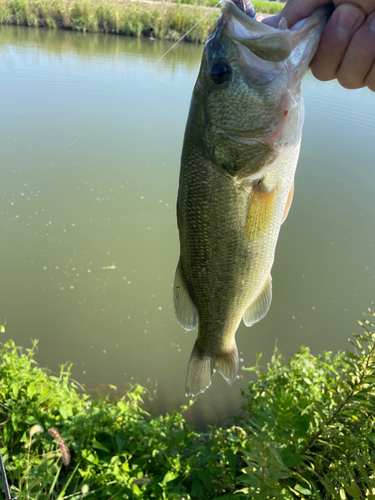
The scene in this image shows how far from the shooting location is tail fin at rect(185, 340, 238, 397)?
1540mm

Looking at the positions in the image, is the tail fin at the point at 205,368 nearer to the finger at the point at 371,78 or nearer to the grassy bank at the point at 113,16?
the finger at the point at 371,78

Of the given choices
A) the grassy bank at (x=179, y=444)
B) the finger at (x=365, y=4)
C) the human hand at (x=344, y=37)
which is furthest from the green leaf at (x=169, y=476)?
the finger at (x=365, y=4)

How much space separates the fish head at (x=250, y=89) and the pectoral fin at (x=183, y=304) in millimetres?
486

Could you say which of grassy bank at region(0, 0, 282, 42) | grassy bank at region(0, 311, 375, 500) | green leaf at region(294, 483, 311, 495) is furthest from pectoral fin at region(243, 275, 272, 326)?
grassy bank at region(0, 0, 282, 42)

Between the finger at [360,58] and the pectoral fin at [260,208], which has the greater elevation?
the finger at [360,58]

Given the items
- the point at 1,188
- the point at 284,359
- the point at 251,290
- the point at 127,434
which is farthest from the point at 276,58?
the point at 1,188

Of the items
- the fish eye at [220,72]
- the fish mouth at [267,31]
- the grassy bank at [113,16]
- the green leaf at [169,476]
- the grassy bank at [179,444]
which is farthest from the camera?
Result: the grassy bank at [113,16]

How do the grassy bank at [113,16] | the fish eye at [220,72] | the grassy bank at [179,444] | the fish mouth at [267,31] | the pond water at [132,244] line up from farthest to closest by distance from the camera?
the grassy bank at [113,16] → the pond water at [132,244] → the grassy bank at [179,444] → the fish eye at [220,72] → the fish mouth at [267,31]

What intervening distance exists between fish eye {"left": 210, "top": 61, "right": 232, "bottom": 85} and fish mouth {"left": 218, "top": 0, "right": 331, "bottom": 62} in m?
0.08

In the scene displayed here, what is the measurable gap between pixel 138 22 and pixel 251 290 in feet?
59.5

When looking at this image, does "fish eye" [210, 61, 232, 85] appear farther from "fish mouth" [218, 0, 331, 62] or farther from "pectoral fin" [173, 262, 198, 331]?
"pectoral fin" [173, 262, 198, 331]

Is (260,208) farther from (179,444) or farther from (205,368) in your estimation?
(179,444)

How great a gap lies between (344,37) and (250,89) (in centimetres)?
32

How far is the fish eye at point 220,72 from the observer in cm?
116
